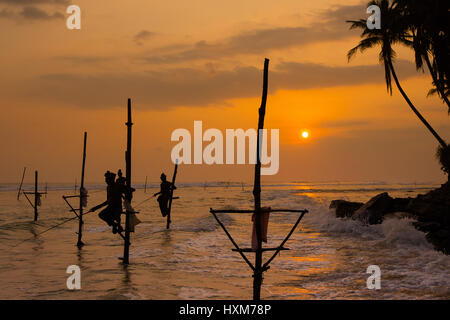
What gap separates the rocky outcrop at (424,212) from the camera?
20797 mm

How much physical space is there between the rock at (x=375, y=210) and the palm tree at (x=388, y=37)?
5.62 m

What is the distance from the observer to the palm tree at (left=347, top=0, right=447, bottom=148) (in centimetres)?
3128

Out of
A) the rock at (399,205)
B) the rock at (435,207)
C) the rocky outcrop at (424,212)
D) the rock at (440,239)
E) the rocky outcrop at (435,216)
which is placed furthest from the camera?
the rock at (399,205)

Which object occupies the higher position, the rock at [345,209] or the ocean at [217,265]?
the rock at [345,209]

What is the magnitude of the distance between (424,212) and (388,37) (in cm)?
1503

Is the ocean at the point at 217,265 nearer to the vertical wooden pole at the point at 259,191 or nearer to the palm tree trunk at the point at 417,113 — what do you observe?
the vertical wooden pole at the point at 259,191

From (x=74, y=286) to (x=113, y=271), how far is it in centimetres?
216

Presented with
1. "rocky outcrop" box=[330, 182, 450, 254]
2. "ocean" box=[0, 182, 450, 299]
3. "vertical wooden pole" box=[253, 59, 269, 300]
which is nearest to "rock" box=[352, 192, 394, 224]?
"rocky outcrop" box=[330, 182, 450, 254]

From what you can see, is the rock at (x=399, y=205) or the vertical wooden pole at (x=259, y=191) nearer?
the vertical wooden pole at (x=259, y=191)

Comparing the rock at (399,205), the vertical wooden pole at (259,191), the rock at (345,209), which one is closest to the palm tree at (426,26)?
the rock at (399,205)

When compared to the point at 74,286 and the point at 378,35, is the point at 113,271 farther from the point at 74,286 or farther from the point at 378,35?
the point at 378,35

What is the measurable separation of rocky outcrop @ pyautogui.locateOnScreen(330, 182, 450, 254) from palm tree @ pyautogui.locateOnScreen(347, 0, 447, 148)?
5.87 metres
